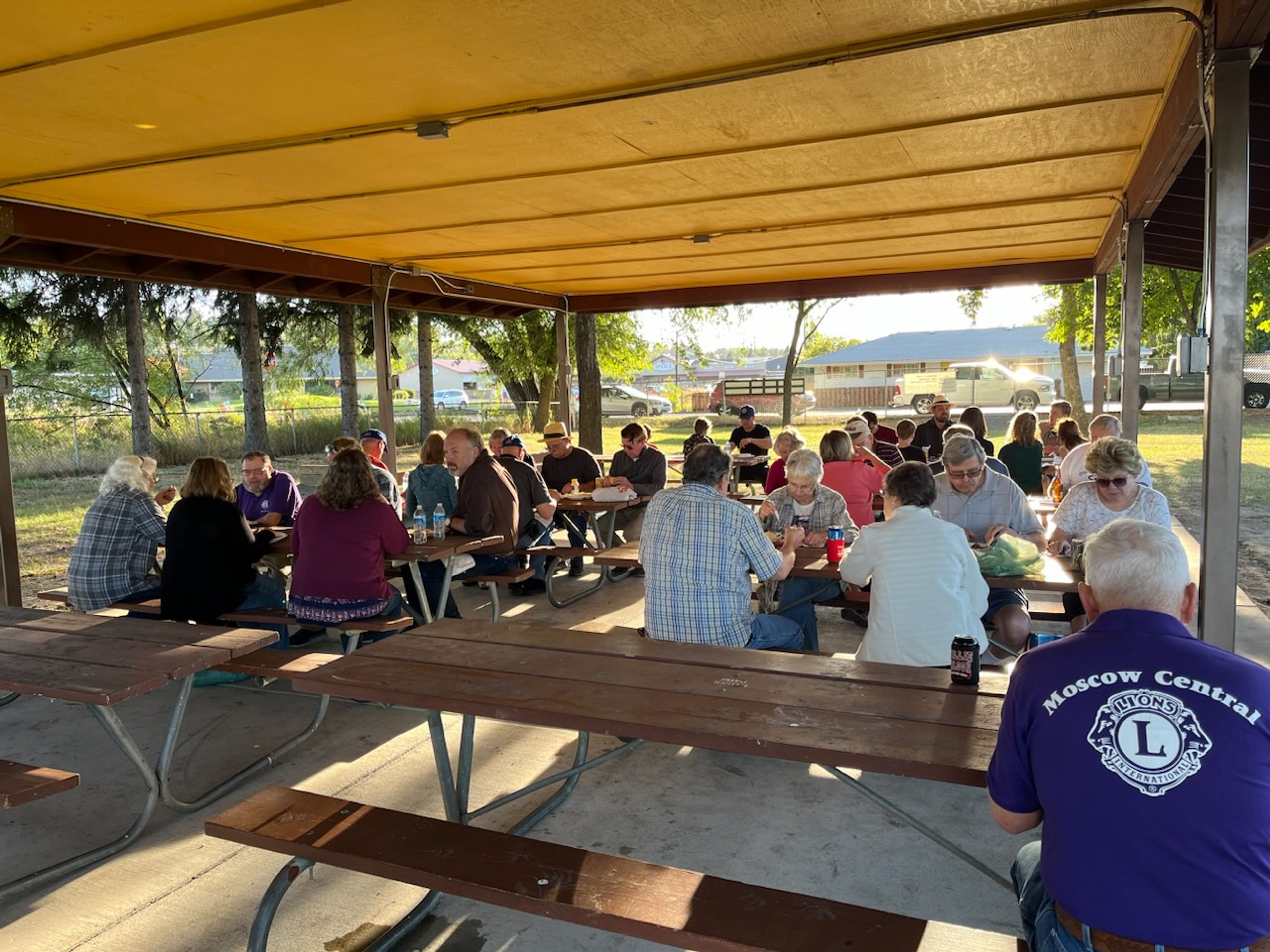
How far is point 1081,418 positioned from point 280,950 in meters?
22.3

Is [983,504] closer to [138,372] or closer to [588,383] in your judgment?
[588,383]

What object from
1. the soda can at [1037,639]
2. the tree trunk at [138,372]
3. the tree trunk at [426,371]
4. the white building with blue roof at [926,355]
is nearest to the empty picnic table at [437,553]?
the soda can at [1037,639]

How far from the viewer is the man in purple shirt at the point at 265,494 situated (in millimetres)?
6305

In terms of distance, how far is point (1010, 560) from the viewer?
13.4ft

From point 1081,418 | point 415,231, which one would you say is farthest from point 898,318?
point 415,231

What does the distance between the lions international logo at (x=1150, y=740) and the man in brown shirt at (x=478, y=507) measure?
427 centimetres

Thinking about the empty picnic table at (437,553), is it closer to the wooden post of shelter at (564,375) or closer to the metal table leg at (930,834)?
the metal table leg at (930,834)

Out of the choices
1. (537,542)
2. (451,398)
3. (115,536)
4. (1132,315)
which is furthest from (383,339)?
(451,398)

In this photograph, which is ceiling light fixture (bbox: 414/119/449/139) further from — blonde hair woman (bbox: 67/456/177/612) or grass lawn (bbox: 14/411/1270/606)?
grass lawn (bbox: 14/411/1270/606)

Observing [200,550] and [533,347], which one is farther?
[533,347]

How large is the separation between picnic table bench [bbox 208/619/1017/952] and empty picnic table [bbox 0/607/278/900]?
0.64 metres

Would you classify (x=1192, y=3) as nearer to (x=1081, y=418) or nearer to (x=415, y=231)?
(x=415, y=231)

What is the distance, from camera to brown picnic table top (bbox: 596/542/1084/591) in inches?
A: 154

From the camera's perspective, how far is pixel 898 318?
320 ft
